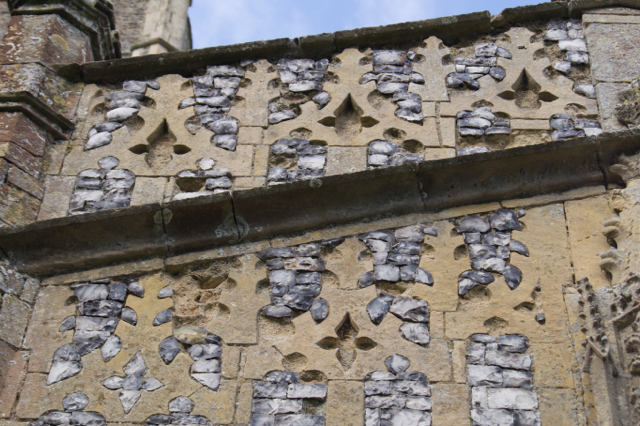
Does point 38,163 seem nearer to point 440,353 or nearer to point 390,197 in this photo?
point 390,197

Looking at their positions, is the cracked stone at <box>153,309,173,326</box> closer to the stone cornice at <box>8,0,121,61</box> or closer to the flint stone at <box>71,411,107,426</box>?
the flint stone at <box>71,411,107,426</box>

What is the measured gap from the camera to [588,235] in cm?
484

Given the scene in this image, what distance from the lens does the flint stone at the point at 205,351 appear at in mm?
4578

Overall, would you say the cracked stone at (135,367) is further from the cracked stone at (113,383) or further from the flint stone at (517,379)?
the flint stone at (517,379)

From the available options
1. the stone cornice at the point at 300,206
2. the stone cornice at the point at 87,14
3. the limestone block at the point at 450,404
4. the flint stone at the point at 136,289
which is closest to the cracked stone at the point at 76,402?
the flint stone at the point at 136,289

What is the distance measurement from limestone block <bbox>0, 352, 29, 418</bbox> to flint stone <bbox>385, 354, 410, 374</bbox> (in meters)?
1.89

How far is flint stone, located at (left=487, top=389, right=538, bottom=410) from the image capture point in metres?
4.23

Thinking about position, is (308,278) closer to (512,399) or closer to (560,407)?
(512,399)

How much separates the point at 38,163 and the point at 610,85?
3.64 metres

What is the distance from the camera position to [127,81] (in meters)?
6.10

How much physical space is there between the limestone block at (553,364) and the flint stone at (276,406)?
1.17 m

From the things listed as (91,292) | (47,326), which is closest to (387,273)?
(91,292)

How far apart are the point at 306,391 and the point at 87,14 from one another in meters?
3.67

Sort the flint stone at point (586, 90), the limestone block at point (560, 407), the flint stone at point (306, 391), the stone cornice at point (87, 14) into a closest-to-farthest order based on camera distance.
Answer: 1. the limestone block at point (560, 407)
2. the flint stone at point (306, 391)
3. the flint stone at point (586, 90)
4. the stone cornice at point (87, 14)
